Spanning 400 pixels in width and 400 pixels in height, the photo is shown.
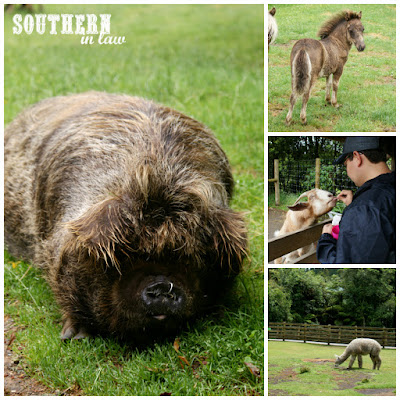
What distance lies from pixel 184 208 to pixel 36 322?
226cm

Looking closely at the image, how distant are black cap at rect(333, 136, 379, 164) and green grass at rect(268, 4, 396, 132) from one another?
0.31 feet

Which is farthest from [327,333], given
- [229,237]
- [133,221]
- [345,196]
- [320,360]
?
[133,221]

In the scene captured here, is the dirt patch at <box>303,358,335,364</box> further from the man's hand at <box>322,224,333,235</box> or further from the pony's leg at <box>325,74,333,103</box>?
the pony's leg at <box>325,74,333,103</box>

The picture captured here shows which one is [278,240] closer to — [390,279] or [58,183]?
[390,279]

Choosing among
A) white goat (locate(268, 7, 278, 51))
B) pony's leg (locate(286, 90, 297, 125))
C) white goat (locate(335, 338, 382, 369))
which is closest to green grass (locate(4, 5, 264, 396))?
white goat (locate(335, 338, 382, 369))

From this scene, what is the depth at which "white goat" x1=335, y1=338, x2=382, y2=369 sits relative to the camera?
4.57 metres

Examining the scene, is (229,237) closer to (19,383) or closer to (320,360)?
(320,360)

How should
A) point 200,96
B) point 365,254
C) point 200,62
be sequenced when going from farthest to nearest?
point 200,62
point 200,96
point 365,254

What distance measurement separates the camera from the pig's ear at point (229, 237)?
5398mm

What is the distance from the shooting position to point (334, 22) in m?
5.19

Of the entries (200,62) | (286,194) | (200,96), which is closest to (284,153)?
(286,194)

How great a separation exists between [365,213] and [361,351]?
3.36ft

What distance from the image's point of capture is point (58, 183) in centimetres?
628

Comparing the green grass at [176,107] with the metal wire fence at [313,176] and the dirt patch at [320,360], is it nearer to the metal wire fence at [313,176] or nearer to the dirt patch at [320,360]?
the dirt patch at [320,360]
